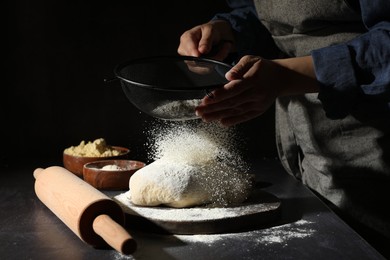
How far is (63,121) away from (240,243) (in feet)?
3.46

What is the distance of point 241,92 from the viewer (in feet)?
3.86

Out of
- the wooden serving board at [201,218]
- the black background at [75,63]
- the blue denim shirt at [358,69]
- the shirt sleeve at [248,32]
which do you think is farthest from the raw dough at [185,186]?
the black background at [75,63]

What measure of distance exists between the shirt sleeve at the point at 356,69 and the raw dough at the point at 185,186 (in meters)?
0.25

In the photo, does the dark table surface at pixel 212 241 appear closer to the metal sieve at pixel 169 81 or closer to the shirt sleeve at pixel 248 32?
the metal sieve at pixel 169 81

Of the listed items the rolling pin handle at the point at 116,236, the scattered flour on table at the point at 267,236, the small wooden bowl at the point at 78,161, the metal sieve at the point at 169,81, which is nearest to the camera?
the rolling pin handle at the point at 116,236

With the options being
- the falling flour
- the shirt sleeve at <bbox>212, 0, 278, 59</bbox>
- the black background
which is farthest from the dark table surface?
the black background

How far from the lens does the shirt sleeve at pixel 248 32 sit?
1.68 m

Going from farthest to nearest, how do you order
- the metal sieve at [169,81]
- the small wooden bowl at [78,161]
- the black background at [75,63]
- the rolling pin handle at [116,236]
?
1. the black background at [75,63]
2. the small wooden bowl at [78,161]
3. the metal sieve at [169,81]
4. the rolling pin handle at [116,236]

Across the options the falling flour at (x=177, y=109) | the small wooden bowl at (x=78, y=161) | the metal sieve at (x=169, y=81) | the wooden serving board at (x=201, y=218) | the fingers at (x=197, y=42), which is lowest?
the wooden serving board at (x=201, y=218)

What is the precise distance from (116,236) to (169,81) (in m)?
0.54

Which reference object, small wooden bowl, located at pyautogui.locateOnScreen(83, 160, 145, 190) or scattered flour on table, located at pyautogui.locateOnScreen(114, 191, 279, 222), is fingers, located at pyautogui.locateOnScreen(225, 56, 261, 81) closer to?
scattered flour on table, located at pyautogui.locateOnScreen(114, 191, 279, 222)

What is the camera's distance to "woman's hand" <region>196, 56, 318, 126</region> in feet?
3.84

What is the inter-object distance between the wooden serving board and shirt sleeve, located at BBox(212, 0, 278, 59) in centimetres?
59

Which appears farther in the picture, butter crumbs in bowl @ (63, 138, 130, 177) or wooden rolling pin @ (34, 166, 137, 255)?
butter crumbs in bowl @ (63, 138, 130, 177)
